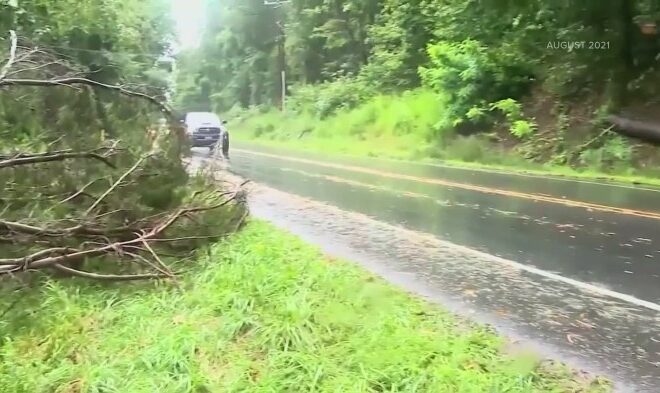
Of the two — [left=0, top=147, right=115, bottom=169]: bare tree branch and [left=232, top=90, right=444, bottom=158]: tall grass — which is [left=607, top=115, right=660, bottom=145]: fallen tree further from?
[left=0, top=147, right=115, bottom=169]: bare tree branch

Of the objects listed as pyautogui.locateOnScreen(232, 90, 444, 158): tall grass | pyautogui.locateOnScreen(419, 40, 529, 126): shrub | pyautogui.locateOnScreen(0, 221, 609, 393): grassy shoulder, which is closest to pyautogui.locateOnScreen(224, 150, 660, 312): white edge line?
pyautogui.locateOnScreen(0, 221, 609, 393): grassy shoulder

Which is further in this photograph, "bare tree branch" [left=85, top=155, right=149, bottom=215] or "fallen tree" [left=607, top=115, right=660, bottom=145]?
"fallen tree" [left=607, top=115, right=660, bottom=145]

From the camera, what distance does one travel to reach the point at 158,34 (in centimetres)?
3216

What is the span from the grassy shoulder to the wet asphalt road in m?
0.68

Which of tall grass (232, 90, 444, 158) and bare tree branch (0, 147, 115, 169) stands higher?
bare tree branch (0, 147, 115, 169)

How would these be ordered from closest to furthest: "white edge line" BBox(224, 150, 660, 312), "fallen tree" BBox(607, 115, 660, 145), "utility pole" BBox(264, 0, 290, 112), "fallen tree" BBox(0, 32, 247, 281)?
1. "white edge line" BBox(224, 150, 660, 312)
2. "fallen tree" BBox(0, 32, 247, 281)
3. "fallen tree" BBox(607, 115, 660, 145)
4. "utility pole" BBox(264, 0, 290, 112)

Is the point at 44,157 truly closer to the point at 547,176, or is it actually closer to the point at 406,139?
the point at 547,176

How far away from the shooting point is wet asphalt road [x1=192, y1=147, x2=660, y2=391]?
17.6 ft

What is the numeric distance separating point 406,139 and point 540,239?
48.8ft

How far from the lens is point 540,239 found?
8.45 meters

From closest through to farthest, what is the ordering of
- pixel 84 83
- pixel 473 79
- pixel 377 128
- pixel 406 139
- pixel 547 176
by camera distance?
1. pixel 84 83
2. pixel 547 176
3. pixel 473 79
4. pixel 406 139
5. pixel 377 128

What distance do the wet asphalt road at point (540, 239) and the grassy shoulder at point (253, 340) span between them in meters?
0.68

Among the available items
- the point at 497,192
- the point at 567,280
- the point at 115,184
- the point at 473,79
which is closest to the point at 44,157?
the point at 115,184

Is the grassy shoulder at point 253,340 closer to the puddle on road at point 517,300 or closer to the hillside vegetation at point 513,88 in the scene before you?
the puddle on road at point 517,300
